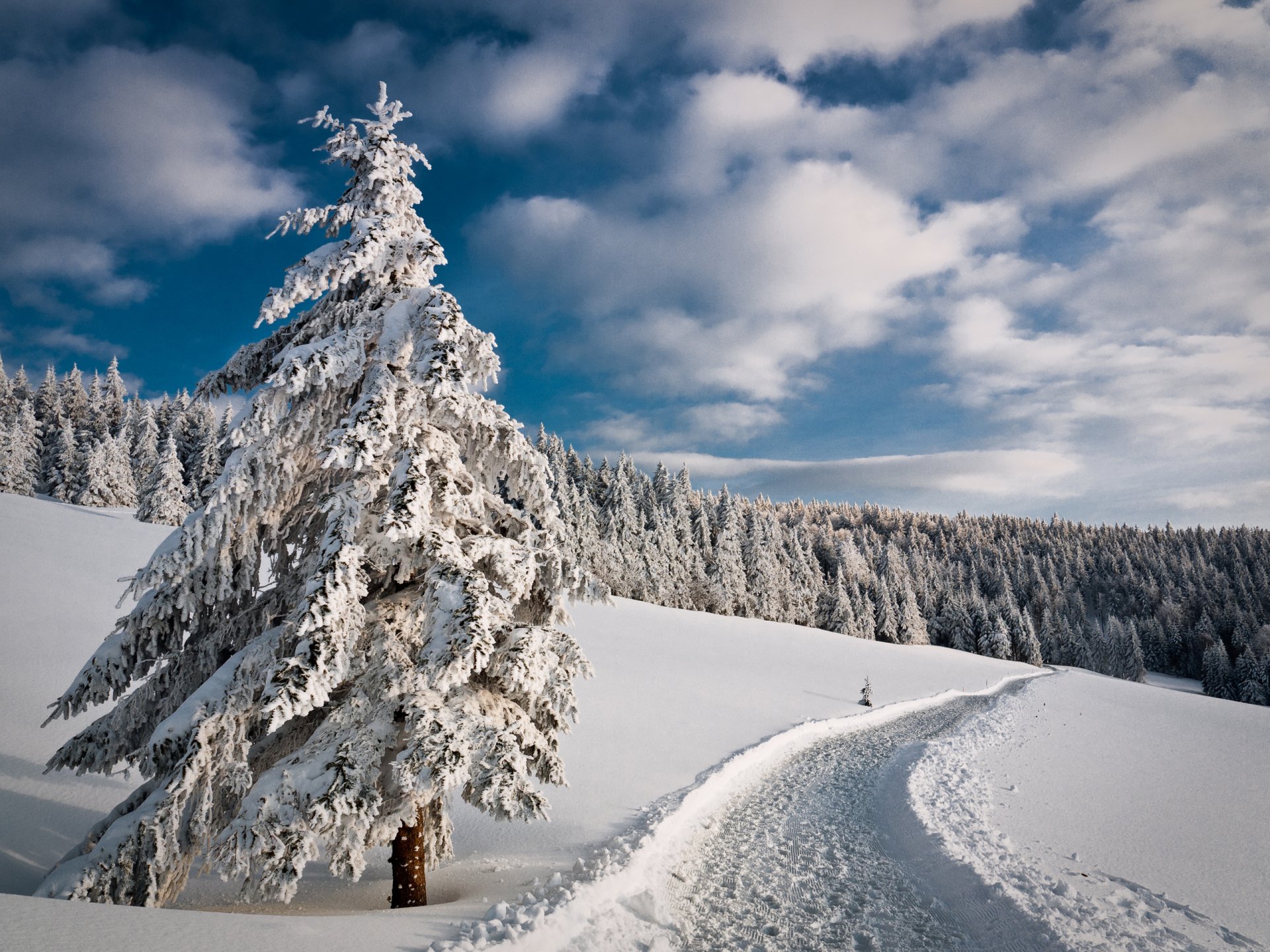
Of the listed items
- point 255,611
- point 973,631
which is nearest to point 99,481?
point 255,611

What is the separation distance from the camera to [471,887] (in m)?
8.18

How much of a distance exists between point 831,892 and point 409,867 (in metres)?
5.63

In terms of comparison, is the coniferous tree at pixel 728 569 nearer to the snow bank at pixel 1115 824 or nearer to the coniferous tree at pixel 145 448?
the snow bank at pixel 1115 824

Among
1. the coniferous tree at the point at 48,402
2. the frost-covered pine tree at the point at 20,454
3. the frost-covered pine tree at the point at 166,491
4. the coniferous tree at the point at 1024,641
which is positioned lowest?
the coniferous tree at the point at 1024,641

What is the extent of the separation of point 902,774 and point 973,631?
305 ft

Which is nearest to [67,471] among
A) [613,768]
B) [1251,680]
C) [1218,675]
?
[613,768]

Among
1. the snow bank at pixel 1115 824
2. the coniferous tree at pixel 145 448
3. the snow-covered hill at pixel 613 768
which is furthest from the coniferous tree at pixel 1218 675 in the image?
the coniferous tree at pixel 145 448

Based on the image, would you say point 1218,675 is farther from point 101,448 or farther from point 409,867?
point 101,448

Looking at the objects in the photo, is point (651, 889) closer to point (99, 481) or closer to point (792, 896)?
point (792, 896)

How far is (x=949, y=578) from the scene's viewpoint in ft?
397

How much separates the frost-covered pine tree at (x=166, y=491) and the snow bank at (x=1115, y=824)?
58.9 meters

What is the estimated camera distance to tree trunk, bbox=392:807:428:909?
718 centimetres

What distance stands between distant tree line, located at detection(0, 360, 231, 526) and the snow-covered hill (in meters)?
19.4

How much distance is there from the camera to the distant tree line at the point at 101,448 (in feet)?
169
